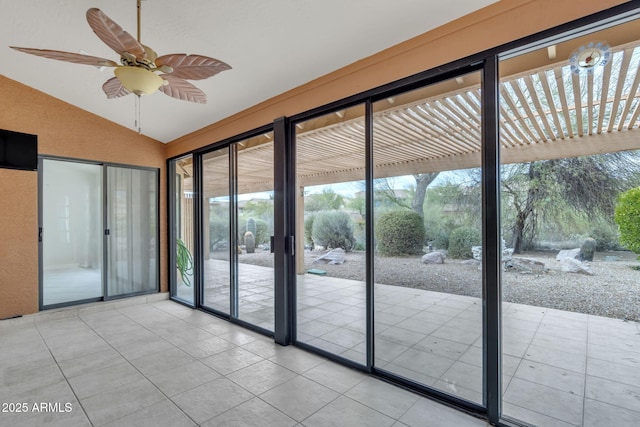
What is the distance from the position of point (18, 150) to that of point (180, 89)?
3.25m

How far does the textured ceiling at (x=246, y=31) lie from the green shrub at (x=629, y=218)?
4.97ft

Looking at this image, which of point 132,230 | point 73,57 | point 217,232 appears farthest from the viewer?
point 132,230

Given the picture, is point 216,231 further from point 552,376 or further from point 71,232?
point 552,376

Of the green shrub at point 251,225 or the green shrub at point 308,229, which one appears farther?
the green shrub at point 251,225

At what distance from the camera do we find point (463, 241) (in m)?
2.42

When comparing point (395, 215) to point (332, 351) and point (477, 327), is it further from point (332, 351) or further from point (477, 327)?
point (332, 351)

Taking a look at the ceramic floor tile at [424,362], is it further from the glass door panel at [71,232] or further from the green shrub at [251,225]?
the glass door panel at [71,232]

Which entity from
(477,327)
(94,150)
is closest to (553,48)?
(477,327)

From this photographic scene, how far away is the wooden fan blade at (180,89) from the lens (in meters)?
2.27

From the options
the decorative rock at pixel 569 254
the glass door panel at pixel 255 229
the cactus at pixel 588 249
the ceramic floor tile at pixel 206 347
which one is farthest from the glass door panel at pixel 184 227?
the cactus at pixel 588 249

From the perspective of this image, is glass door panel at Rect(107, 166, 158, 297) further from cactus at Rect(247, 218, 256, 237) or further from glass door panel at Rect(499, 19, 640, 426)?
glass door panel at Rect(499, 19, 640, 426)

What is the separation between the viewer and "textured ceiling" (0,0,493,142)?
88.0 inches

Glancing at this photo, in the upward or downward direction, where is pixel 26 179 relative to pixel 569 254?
upward

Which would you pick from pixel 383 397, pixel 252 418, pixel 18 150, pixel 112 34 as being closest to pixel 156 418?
pixel 252 418
